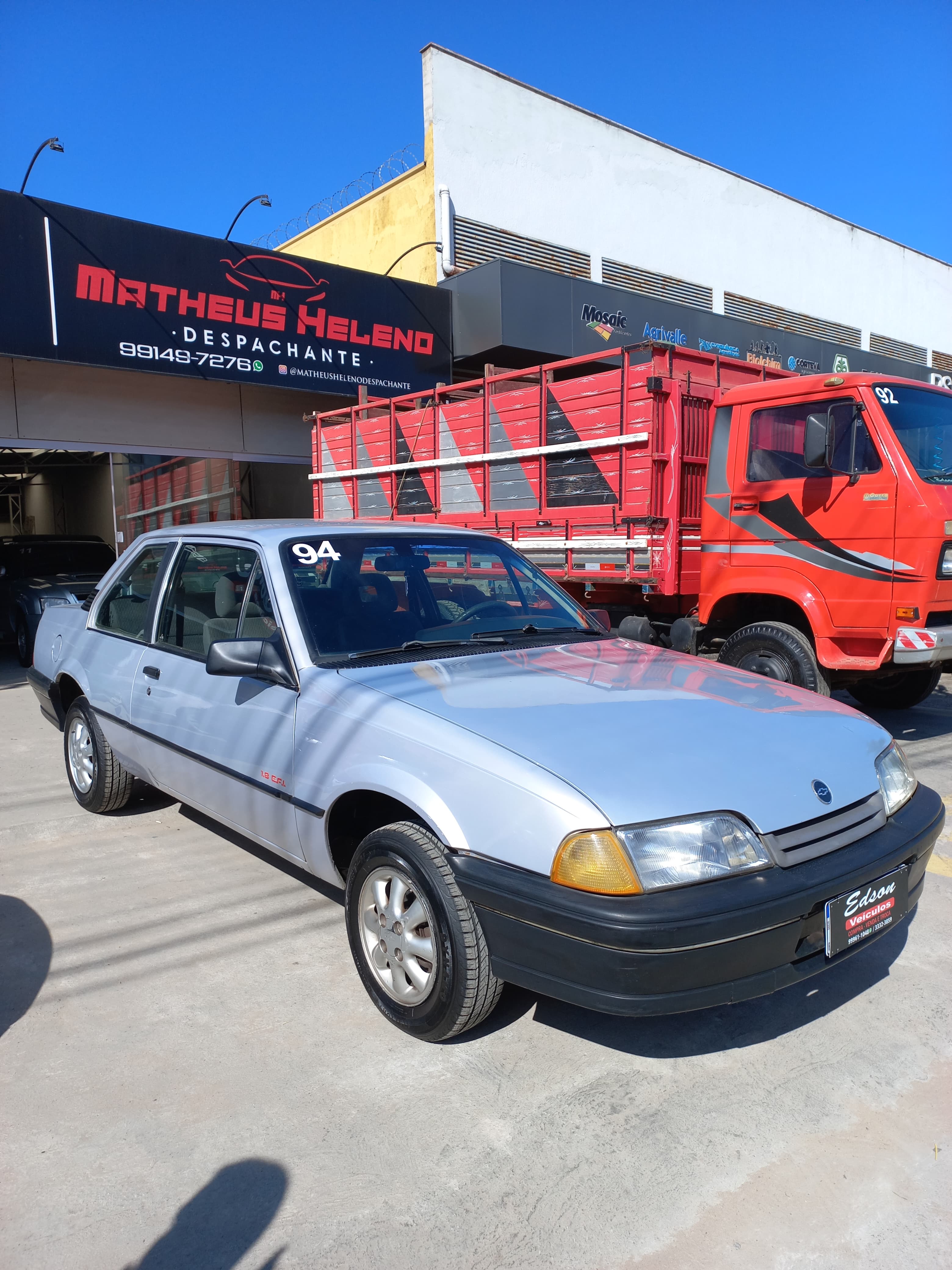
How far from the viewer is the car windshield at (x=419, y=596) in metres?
3.31

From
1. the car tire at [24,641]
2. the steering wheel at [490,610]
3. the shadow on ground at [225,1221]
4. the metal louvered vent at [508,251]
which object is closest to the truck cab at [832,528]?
the steering wheel at [490,610]

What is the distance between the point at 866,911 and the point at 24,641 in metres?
10.3

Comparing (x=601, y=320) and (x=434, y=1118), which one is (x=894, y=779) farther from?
(x=601, y=320)

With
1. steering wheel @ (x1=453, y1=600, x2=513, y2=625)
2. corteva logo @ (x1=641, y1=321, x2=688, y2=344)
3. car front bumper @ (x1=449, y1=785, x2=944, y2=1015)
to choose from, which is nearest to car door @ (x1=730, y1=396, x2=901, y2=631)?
steering wheel @ (x1=453, y1=600, x2=513, y2=625)

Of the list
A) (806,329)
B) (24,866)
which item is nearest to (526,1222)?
(24,866)

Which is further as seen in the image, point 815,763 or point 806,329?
point 806,329

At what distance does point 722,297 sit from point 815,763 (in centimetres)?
1920

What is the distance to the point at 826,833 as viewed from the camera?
2500 millimetres

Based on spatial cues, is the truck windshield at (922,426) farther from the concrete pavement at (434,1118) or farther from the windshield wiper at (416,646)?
the windshield wiper at (416,646)

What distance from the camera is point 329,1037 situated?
277cm

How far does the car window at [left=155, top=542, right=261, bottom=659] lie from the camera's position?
3.67m

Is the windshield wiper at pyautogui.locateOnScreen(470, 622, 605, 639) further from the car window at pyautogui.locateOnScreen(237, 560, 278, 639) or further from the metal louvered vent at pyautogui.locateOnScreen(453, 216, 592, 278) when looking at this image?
the metal louvered vent at pyautogui.locateOnScreen(453, 216, 592, 278)

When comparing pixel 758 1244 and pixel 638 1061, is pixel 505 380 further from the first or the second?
pixel 758 1244

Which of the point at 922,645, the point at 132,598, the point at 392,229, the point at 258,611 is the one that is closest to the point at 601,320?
the point at 392,229
